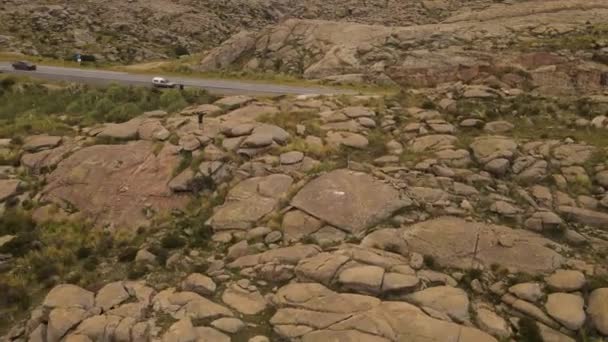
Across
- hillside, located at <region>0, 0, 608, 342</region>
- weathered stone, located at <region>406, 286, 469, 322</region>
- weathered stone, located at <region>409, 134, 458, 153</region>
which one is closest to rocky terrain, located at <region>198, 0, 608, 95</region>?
hillside, located at <region>0, 0, 608, 342</region>

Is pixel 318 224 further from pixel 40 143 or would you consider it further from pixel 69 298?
pixel 40 143

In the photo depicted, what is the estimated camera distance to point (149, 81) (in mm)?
41719

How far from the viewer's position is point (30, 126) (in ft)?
91.4

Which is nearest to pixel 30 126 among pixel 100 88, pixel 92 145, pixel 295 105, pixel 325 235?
pixel 92 145

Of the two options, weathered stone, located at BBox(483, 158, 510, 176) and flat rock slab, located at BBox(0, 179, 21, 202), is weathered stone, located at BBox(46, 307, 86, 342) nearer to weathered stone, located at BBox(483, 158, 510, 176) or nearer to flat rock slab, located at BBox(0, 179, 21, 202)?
flat rock slab, located at BBox(0, 179, 21, 202)

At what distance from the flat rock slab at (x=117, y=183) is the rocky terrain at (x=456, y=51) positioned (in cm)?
2482

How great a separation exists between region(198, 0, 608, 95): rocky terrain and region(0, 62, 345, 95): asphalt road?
7.61m

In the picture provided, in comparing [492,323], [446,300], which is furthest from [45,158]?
[492,323]

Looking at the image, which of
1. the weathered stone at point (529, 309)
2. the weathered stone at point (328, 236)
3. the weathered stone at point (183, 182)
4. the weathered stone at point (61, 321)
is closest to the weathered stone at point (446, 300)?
the weathered stone at point (529, 309)

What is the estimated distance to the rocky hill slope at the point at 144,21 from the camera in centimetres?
6544

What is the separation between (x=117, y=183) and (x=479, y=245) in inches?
642

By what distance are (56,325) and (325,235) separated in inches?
376

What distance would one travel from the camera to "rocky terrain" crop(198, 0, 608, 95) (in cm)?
3916

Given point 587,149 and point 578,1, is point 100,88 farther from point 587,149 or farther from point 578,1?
point 578,1
